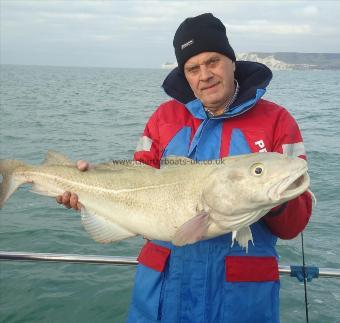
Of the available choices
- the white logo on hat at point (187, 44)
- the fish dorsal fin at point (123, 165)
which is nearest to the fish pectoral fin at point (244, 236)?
the fish dorsal fin at point (123, 165)

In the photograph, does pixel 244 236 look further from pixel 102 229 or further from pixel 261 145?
pixel 102 229

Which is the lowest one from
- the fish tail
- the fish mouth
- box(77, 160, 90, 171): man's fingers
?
the fish tail

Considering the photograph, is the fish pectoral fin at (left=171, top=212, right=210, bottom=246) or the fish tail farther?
the fish tail

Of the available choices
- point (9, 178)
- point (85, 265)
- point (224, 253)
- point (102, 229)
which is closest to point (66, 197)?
point (102, 229)

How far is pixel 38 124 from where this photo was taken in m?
24.8

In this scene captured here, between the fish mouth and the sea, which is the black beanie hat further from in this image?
the sea

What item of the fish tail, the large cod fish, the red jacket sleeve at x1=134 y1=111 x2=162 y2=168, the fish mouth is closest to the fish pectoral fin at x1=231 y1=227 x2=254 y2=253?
the large cod fish

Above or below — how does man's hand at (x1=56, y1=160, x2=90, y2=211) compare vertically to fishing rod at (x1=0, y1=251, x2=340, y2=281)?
above

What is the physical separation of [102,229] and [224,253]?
1128 mm

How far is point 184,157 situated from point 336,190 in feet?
33.4

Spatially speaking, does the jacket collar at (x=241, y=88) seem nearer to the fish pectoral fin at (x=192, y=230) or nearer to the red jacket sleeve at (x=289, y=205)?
the red jacket sleeve at (x=289, y=205)

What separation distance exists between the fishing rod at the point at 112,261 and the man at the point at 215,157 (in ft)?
1.47

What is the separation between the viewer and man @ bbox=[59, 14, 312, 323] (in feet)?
10.9

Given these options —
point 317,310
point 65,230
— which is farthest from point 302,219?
point 65,230
